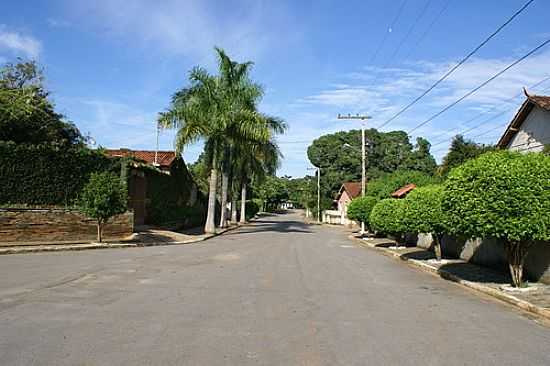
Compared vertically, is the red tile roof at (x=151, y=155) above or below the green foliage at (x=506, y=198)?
above

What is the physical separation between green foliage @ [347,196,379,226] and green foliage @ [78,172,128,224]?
16.3 m

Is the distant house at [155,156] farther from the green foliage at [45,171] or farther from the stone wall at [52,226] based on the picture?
the stone wall at [52,226]

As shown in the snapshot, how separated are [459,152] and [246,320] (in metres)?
27.0

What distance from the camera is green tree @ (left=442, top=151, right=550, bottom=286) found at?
10930mm

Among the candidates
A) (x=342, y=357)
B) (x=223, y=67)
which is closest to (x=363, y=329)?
(x=342, y=357)

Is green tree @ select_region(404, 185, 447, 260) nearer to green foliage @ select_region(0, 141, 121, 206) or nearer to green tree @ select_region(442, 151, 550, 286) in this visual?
green tree @ select_region(442, 151, 550, 286)

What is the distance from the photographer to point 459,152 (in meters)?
31.9

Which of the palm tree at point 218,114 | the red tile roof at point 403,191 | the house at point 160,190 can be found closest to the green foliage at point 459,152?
the red tile roof at point 403,191

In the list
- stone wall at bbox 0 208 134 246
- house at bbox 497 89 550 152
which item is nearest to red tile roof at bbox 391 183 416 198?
house at bbox 497 89 550 152

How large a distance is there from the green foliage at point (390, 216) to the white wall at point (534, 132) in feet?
24.9

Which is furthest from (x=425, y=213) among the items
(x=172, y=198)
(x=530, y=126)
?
(x=172, y=198)

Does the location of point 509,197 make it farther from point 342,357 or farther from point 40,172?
point 40,172

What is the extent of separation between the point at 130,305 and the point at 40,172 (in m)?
17.2

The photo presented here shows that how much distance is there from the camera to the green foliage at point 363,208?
3303 cm
